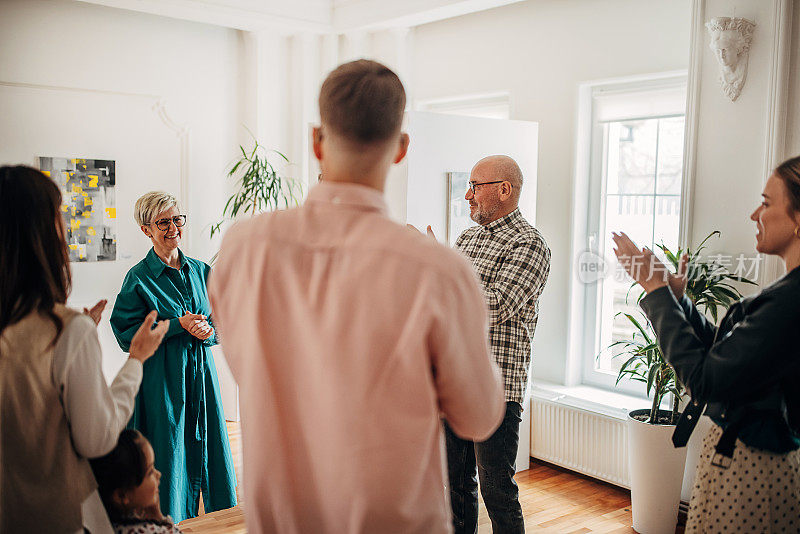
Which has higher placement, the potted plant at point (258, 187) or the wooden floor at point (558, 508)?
the potted plant at point (258, 187)

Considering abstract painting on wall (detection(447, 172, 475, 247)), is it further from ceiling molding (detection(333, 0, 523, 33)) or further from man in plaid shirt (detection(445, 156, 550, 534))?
ceiling molding (detection(333, 0, 523, 33))

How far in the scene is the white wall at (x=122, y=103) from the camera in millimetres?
4348

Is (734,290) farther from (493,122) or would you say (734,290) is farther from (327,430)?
(327,430)

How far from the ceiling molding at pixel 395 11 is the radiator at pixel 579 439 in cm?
244

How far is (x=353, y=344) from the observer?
1064 millimetres

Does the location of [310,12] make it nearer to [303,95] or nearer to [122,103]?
[303,95]

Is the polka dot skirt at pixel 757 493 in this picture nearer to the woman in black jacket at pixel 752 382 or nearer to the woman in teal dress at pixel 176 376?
the woman in black jacket at pixel 752 382

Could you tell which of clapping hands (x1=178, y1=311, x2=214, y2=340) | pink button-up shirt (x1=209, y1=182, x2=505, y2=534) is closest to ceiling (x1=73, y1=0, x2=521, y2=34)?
clapping hands (x1=178, y1=311, x2=214, y2=340)

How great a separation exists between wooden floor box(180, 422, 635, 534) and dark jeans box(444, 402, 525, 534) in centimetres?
59

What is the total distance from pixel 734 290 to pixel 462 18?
2.65 m

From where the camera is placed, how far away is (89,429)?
1426 mm

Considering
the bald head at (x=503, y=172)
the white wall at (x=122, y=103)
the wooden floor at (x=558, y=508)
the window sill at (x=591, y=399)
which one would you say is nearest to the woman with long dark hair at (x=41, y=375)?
the bald head at (x=503, y=172)

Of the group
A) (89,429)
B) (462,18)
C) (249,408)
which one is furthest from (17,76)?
(249,408)

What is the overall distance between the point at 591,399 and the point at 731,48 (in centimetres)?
200
